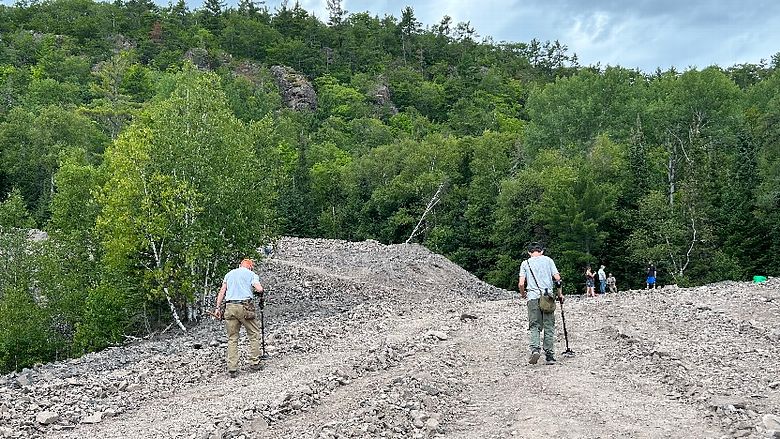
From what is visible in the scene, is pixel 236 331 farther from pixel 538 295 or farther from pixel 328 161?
pixel 328 161

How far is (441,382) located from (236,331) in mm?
4344

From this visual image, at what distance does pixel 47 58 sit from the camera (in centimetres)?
12644

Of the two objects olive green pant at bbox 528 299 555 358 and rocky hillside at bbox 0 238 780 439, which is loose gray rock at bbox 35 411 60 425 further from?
olive green pant at bbox 528 299 555 358

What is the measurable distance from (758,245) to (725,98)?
20.4 metres

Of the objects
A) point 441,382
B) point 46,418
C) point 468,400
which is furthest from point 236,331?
point 468,400

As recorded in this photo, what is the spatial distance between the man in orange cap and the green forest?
30.1 feet

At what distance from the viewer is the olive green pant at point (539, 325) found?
12.5m

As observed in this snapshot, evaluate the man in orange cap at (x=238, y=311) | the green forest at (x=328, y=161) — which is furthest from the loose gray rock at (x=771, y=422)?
the green forest at (x=328, y=161)

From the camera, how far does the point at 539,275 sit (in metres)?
12.5

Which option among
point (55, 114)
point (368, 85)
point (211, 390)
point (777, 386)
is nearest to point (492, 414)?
point (777, 386)

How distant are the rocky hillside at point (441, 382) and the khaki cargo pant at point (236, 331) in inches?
11.3

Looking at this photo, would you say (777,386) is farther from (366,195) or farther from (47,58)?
(47,58)

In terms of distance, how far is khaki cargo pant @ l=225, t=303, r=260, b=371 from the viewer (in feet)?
45.0

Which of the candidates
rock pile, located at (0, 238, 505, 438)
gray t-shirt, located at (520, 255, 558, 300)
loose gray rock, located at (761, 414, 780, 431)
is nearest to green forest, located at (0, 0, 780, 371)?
rock pile, located at (0, 238, 505, 438)
